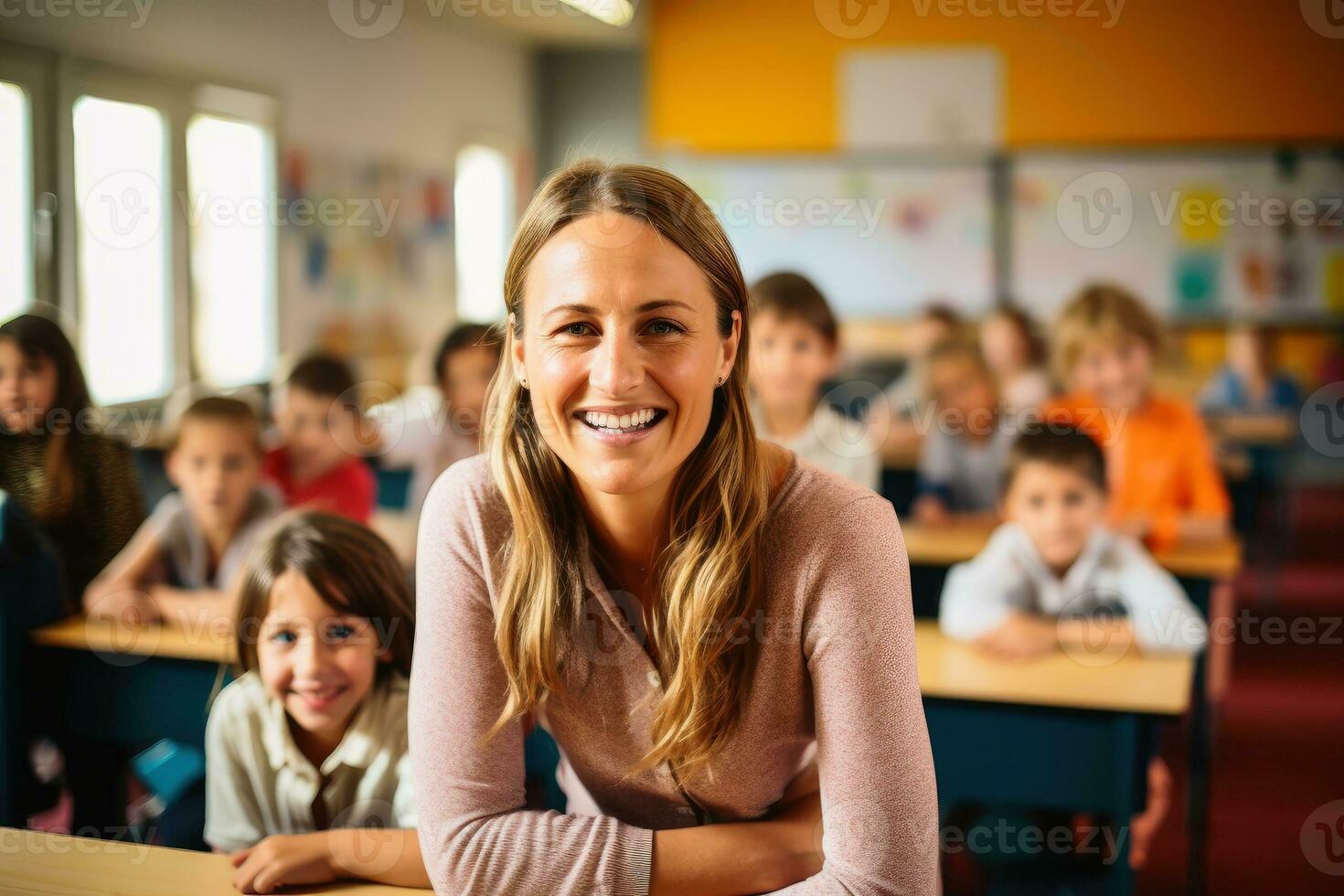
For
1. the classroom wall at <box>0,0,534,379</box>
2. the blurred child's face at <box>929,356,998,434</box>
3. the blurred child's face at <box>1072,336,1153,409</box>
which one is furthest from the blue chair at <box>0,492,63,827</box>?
the blurred child's face at <box>929,356,998,434</box>

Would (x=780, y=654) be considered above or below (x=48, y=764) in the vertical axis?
above

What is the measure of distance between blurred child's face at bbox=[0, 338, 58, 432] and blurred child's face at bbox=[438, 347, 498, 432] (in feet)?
4.13

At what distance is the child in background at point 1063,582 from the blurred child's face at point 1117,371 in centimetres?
108

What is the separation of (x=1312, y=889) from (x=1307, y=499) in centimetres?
571

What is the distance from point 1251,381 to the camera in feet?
24.0

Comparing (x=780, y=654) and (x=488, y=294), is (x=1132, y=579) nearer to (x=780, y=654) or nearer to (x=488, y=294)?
(x=780, y=654)

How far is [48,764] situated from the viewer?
2574 mm

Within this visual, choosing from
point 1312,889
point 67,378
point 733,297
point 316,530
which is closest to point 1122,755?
point 1312,889

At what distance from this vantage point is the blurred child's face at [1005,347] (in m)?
5.82

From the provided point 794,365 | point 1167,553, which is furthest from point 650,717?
point 1167,553

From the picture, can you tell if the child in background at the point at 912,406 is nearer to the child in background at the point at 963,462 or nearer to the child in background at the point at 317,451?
the child in background at the point at 963,462

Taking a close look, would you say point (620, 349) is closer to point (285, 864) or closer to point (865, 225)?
point (285, 864)

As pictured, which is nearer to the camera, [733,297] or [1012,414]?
[733,297]

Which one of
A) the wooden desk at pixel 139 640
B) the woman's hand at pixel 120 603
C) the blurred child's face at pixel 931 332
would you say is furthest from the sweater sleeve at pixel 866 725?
the blurred child's face at pixel 931 332
